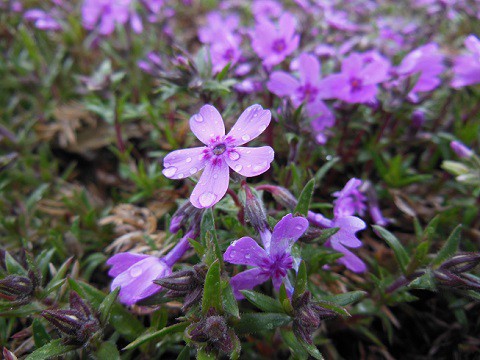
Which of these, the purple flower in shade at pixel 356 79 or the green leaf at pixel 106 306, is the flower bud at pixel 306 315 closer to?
the green leaf at pixel 106 306

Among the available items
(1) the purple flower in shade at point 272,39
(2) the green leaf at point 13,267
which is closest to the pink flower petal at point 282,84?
(1) the purple flower in shade at point 272,39

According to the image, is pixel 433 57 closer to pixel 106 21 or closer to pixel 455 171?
pixel 455 171

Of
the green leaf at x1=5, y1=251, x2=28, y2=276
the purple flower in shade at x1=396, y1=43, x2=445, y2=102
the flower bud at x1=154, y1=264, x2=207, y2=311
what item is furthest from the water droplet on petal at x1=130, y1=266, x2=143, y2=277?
the purple flower in shade at x1=396, y1=43, x2=445, y2=102

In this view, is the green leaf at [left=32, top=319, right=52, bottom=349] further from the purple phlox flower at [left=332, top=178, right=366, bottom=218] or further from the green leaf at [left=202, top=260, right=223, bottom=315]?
the purple phlox flower at [left=332, top=178, right=366, bottom=218]

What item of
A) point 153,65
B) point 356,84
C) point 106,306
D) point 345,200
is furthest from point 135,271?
point 153,65

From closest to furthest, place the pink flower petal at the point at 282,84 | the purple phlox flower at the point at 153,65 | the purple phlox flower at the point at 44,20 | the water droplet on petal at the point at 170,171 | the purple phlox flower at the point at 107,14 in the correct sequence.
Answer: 1. the water droplet on petal at the point at 170,171
2. the pink flower petal at the point at 282,84
3. the purple phlox flower at the point at 153,65
4. the purple phlox flower at the point at 44,20
5. the purple phlox flower at the point at 107,14

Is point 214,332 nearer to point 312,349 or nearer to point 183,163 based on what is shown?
point 312,349
